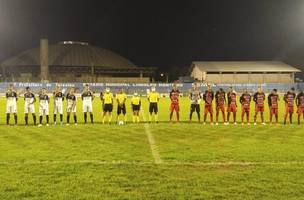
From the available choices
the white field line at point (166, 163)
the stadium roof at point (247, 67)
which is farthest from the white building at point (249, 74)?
the white field line at point (166, 163)

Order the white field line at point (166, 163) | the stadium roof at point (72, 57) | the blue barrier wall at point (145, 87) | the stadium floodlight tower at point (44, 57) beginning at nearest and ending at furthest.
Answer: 1. the white field line at point (166, 163)
2. the blue barrier wall at point (145, 87)
3. the stadium floodlight tower at point (44, 57)
4. the stadium roof at point (72, 57)

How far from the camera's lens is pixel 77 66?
298ft

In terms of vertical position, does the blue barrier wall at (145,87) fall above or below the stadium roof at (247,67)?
below

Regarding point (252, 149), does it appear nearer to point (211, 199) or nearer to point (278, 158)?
point (278, 158)

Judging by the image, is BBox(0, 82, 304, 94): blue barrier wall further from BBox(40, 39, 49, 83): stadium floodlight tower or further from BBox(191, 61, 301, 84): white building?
BBox(40, 39, 49, 83): stadium floodlight tower

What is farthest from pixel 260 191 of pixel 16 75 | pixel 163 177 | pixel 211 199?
pixel 16 75

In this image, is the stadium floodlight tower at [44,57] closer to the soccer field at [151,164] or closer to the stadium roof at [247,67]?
the stadium roof at [247,67]

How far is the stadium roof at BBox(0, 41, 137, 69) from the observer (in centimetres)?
9300

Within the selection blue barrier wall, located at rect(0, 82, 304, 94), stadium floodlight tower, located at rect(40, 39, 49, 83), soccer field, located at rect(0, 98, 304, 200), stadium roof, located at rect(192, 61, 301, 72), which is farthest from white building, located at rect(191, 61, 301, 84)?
soccer field, located at rect(0, 98, 304, 200)

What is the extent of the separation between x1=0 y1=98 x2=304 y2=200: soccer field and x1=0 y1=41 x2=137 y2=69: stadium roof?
77.8m

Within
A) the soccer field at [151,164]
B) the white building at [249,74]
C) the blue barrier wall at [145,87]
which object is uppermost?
the white building at [249,74]

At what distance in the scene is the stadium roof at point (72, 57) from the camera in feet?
305

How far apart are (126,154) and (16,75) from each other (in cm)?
8688

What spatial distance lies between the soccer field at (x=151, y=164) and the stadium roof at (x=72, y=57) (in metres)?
77.8
